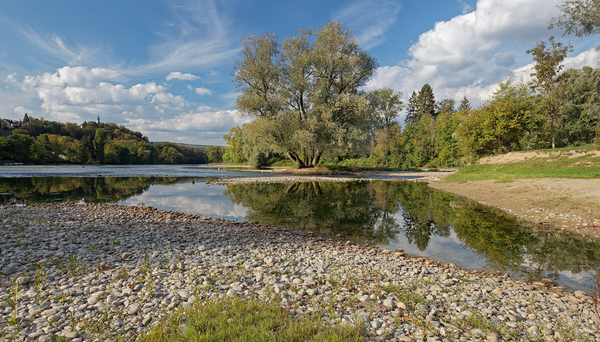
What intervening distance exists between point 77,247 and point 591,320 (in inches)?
416

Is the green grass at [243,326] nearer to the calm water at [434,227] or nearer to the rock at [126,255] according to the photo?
the rock at [126,255]

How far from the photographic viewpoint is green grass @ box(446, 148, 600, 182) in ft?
54.8

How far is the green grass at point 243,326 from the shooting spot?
2969 mm

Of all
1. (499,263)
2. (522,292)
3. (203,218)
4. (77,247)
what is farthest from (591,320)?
(203,218)

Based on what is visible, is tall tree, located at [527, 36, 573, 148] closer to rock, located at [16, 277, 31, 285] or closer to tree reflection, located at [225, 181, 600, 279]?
tree reflection, located at [225, 181, 600, 279]

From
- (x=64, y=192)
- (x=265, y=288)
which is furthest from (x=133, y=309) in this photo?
(x=64, y=192)

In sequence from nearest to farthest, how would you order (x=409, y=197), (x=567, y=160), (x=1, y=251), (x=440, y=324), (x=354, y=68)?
(x=440, y=324)
(x=1, y=251)
(x=409, y=197)
(x=567, y=160)
(x=354, y=68)

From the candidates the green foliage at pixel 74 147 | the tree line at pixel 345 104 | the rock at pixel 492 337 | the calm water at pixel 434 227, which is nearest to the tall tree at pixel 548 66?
the tree line at pixel 345 104

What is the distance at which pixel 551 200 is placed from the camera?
11.8 m

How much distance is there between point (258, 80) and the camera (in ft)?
110

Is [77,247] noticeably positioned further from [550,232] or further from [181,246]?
[550,232]

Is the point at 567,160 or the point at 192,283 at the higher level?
the point at 567,160

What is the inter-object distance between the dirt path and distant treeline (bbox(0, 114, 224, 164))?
99.1 m

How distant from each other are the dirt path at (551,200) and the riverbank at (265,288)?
495 centimetres
